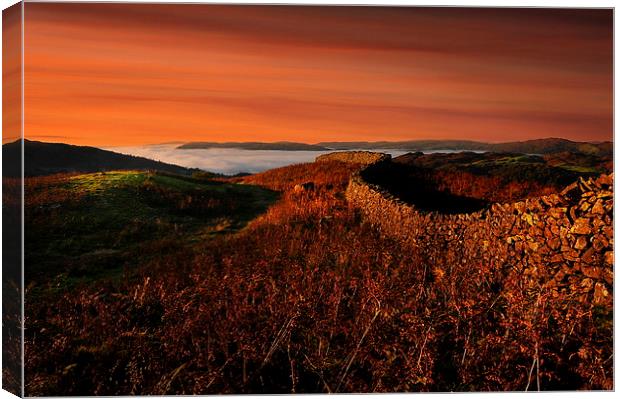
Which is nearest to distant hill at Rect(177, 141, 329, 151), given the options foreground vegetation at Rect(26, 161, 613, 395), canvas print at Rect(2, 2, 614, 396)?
canvas print at Rect(2, 2, 614, 396)

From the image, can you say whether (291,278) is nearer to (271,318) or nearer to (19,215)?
(271,318)

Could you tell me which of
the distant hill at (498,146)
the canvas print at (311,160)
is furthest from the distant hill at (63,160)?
the distant hill at (498,146)

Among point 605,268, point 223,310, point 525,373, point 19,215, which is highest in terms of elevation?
point 19,215

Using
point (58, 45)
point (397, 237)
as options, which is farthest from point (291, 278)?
point (58, 45)

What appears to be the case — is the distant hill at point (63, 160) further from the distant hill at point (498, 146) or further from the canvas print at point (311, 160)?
the distant hill at point (498, 146)

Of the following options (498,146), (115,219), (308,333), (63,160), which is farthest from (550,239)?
(115,219)

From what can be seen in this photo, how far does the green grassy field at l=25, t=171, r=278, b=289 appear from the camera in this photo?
25.9 feet

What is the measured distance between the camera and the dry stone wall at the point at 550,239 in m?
6.87

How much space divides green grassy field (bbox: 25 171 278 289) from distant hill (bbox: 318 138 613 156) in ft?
13.7

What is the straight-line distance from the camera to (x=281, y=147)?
8078 millimetres

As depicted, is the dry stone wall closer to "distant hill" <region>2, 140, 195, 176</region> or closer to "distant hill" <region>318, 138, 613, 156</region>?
"distant hill" <region>318, 138, 613, 156</region>

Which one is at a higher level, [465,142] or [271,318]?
[465,142]

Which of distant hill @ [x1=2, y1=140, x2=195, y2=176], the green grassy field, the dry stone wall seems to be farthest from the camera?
the green grassy field

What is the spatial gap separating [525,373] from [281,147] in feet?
14.5
